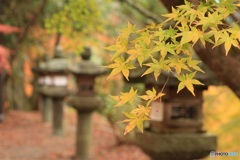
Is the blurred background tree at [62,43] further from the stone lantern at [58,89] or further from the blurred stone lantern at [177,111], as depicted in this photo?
the blurred stone lantern at [177,111]

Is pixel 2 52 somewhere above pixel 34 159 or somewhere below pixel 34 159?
above

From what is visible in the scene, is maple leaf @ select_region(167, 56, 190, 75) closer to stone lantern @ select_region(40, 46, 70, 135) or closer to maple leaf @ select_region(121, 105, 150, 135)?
maple leaf @ select_region(121, 105, 150, 135)

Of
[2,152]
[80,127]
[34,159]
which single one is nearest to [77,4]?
[80,127]

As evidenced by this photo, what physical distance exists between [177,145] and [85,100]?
13.2 feet

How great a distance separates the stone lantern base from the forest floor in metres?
4.48

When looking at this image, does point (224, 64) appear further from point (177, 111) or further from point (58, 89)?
point (58, 89)

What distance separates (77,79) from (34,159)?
2360 millimetres

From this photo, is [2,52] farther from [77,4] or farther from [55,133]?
[77,4]

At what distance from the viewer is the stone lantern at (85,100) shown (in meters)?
9.12

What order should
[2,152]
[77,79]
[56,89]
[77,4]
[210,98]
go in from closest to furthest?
[77,4], [77,79], [2,152], [210,98], [56,89]

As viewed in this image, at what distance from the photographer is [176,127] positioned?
18.3 feet

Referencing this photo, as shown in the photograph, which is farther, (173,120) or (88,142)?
(88,142)

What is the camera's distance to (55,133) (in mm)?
12898

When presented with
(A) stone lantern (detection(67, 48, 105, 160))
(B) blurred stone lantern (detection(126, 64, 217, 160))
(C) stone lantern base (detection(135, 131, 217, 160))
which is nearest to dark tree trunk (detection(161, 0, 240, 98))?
(B) blurred stone lantern (detection(126, 64, 217, 160))
